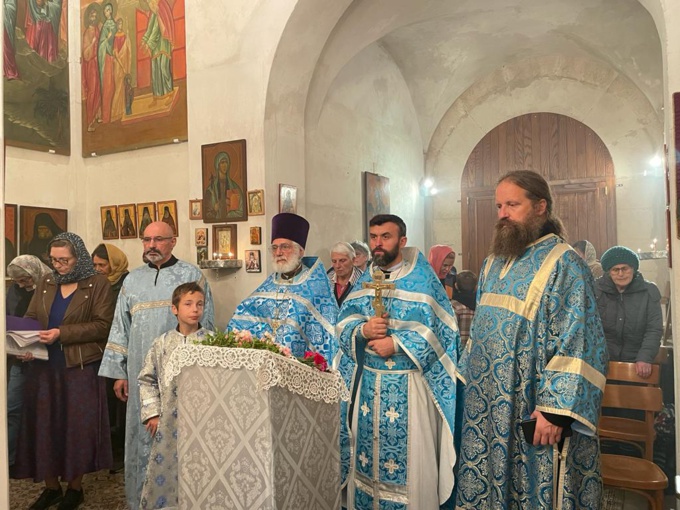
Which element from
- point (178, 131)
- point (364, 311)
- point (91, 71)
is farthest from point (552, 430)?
point (91, 71)

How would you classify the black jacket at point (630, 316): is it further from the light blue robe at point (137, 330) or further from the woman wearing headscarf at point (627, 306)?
the light blue robe at point (137, 330)

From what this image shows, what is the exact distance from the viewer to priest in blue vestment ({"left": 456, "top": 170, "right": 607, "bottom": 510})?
254 cm

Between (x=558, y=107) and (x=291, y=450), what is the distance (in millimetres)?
8511

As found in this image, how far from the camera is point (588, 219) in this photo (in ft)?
29.8

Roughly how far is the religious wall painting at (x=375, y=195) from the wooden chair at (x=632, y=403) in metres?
4.56

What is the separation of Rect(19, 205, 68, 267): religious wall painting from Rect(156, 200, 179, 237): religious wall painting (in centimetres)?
133

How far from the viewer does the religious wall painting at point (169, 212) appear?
6590 mm

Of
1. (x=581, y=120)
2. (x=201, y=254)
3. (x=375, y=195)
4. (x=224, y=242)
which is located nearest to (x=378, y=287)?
(x=224, y=242)

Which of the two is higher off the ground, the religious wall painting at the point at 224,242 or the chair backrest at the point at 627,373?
the religious wall painting at the point at 224,242

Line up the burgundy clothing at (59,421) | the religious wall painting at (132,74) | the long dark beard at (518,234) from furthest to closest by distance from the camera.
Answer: the religious wall painting at (132,74)
the burgundy clothing at (59,421)
the long dark beard at (518,234)

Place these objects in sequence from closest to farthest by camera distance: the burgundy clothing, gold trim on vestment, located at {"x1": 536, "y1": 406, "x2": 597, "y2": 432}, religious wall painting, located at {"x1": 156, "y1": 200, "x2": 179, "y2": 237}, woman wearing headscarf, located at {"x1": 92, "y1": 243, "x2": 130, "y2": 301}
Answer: gold trim on vestment, located at {"x1": 536, "y1": 406, "x2": 597, "y2": 432} → the burgundy clothing → woman wearing headscarf, located at {"x1": 92, "y1": 243, "x2": 130, "y2": 301} → religious wall painting, located at {"x1": 156, "y1": 200, "x2": 179, "y2": 237}

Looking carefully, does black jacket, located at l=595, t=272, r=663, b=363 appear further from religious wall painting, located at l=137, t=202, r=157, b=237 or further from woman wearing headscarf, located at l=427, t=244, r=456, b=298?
religious wall painting, located at l=137, t=202, r=157, b=237

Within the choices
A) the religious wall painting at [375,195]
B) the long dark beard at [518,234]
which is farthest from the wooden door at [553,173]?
the long dark beard at [518,234]

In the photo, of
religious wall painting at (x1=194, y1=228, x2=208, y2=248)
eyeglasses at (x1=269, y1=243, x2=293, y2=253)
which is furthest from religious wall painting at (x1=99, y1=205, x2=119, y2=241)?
eyeglasses at (x1=269, y1=243, x2=293, y2=253)
